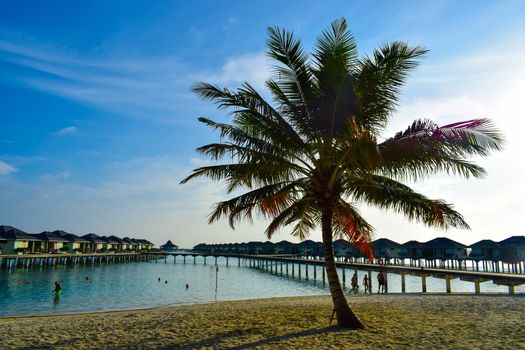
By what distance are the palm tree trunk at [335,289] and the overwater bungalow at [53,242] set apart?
70709 mm

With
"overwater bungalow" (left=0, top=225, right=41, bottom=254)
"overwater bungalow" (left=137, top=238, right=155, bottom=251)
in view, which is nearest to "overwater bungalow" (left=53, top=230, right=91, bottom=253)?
"overwater bungalow" (left=0, top=225, right=41, bottom=254)

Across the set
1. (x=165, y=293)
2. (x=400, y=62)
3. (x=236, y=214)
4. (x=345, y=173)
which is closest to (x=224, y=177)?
(x=236, y=214)

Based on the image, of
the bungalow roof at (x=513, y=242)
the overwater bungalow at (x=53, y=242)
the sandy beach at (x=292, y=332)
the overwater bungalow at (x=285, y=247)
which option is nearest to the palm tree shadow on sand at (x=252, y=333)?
the sandy beach at (x=292, y=332)

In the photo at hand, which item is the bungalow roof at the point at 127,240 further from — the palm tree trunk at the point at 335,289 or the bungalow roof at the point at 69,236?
the palm tree trunk at the point at 335,289

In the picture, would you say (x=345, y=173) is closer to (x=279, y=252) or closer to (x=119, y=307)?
(x=119, y=307)

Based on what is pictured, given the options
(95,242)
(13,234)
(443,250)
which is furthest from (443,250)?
(95,242)

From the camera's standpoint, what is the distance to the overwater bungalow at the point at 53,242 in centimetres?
6756

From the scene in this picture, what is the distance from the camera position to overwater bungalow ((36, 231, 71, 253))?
67562 mm

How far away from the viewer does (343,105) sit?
847 centimetres

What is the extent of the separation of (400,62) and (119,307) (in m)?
23.9

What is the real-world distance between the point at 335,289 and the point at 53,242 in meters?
74.6

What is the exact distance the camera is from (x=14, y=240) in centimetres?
5816

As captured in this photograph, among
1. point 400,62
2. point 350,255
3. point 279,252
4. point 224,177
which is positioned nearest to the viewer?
point 400,62

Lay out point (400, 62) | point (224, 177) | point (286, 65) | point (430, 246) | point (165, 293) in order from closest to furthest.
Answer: point (400, 62) < point (286, 65) < point (224, 177) < point (165, 293) < point (430, 246)
